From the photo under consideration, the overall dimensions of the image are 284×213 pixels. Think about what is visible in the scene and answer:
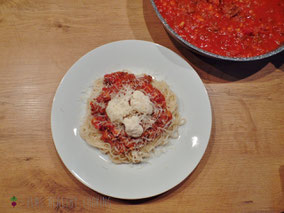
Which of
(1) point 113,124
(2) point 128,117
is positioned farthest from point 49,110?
(2) point 128,117

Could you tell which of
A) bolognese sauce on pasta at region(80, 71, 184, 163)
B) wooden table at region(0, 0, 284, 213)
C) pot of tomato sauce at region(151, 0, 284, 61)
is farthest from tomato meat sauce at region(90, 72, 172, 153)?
pot of tomato sauce at region(151, 0, 284, 61)

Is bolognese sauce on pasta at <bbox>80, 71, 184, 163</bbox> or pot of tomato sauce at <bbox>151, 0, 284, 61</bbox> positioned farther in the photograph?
pot of tomato sauce at <bbox>151, 0, 284, 61</bbox>

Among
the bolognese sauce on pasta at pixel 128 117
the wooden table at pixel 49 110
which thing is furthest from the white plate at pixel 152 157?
the wooden table at pixel 49 110

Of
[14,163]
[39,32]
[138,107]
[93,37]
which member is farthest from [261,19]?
[14,163]

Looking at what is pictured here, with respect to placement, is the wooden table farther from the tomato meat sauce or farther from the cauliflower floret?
the cauliflower floret

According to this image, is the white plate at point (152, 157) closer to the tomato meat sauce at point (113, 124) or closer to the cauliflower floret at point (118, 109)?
the tomato meat sauce at point (113, 124)

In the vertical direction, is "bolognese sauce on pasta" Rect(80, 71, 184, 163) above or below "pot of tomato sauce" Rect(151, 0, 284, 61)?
below
